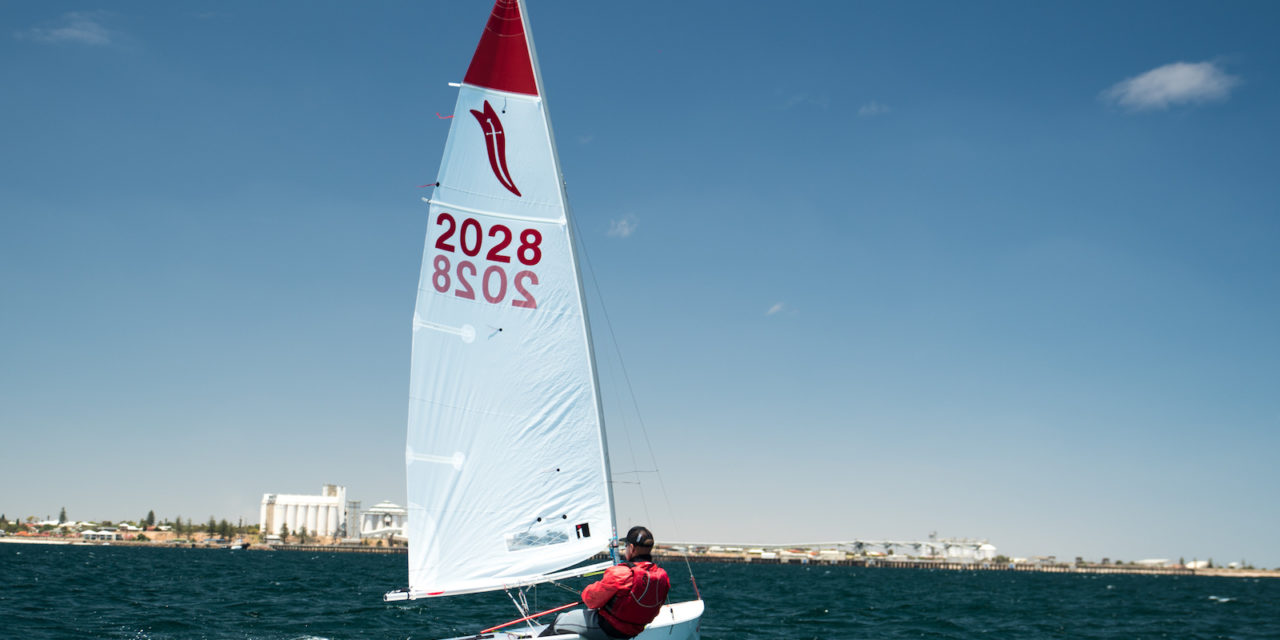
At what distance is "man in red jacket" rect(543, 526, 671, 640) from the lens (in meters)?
10.8

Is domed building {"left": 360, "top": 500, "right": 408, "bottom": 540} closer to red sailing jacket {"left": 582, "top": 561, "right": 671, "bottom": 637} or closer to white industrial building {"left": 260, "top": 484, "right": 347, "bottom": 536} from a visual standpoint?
white industrial building {"left": 260, "top": 484, "right": 347, "bottom": 536}

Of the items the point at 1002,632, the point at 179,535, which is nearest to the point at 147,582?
the point at 1002,632

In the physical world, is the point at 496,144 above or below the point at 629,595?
above

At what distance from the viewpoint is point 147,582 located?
1484 inches

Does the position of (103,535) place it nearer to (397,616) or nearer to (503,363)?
(397,616)

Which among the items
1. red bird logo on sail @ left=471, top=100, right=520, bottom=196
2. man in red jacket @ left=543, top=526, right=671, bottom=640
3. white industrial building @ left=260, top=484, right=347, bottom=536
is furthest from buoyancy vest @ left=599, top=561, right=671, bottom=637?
white industrial building @ left=260, top=484, right=347, bottom=536

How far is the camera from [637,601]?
10883mm

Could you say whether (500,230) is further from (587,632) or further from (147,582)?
(147,582)

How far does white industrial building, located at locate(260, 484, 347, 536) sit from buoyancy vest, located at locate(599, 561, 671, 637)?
179 metres

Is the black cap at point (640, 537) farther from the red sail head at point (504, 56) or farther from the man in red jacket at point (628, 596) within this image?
the red sail head at point (504, 56)

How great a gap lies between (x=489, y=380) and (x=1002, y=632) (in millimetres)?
22923

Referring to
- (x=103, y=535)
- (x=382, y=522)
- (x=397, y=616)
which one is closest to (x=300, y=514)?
(x=382, y=522)

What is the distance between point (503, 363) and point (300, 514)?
17785cm

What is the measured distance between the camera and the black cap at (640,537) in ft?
36.4
